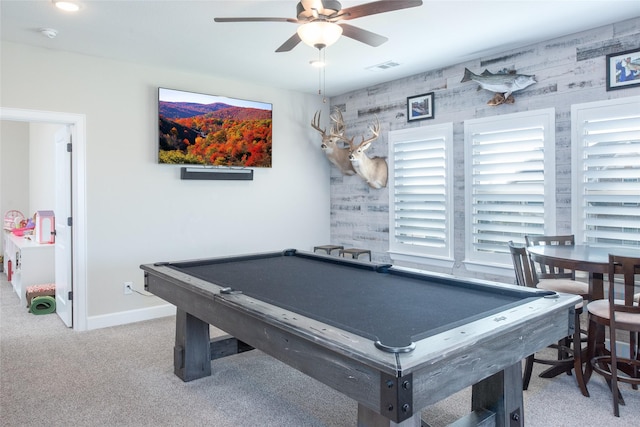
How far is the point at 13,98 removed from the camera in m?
3.90

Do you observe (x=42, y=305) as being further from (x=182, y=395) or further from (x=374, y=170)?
(x=374, y=170)

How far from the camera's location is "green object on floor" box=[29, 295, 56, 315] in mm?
4875

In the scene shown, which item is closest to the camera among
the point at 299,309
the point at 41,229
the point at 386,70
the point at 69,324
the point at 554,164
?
the point at 299,309

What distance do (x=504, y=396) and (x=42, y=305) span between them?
491 centimetres

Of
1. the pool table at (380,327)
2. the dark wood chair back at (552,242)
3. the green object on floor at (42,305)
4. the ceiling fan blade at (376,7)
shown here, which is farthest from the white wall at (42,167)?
the dark wood chair back at (552,242)

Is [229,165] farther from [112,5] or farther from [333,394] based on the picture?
[333,394]

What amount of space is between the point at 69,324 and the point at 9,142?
478 cm

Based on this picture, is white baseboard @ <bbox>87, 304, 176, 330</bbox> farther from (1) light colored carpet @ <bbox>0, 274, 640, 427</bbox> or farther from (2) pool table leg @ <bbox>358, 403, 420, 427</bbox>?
(2) pool table leg @ <bbox>358, 403, 420, 427</bbox>

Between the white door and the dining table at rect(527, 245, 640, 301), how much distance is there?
4.25m

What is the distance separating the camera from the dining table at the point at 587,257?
276 centimetres

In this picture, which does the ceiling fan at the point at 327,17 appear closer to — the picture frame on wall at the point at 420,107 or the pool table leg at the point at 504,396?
the pool table leg at the point at 504,396

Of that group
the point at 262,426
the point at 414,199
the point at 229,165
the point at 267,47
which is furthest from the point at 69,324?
the point at 414,199

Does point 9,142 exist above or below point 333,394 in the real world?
above

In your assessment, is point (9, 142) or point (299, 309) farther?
point (9, 142)
